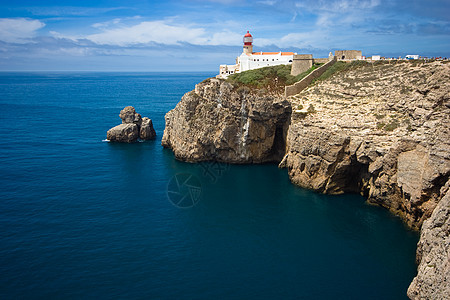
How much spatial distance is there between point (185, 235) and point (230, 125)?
84.8 feet

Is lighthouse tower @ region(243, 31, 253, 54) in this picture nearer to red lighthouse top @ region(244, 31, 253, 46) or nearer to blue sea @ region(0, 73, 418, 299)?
red lighthouse top @ region(244, 31, 253, 46)

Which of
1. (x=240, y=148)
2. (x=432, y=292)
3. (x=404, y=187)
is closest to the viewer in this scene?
(x=432, y=292)

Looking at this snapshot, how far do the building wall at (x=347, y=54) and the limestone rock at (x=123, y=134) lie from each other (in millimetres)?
45799

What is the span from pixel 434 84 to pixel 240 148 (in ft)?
100

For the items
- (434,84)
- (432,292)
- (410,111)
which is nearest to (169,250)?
(432,292)

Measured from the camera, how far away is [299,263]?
3134cm

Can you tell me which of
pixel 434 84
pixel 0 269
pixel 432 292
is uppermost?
pixel 434 84

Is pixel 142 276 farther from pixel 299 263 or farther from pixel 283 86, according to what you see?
pixel 283 86

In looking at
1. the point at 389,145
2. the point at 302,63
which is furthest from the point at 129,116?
the point at 389,145

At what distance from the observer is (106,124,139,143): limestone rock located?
72500mm

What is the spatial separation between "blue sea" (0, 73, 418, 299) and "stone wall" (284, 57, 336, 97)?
13.5 m

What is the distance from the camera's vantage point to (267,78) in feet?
210

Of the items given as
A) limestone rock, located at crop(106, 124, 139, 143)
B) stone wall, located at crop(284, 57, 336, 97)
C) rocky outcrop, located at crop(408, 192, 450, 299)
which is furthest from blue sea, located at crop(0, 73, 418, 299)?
stone wall, located at crop(284, 57, 336, 97)

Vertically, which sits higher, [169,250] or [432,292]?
[432,292]
